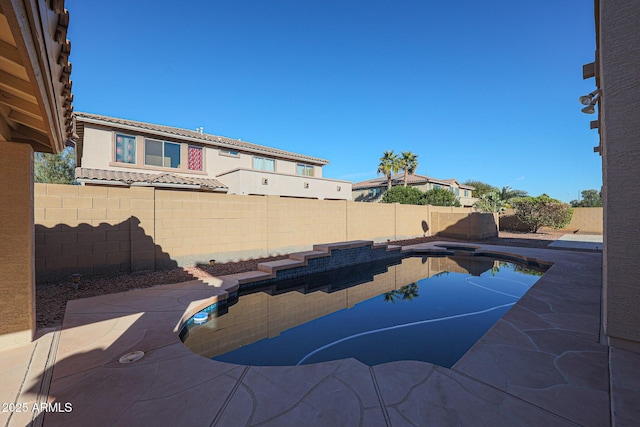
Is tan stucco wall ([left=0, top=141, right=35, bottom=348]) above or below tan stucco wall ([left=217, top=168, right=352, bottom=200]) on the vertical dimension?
below

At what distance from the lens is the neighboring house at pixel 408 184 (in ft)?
A: 112

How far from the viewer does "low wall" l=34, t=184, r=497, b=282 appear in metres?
6.41

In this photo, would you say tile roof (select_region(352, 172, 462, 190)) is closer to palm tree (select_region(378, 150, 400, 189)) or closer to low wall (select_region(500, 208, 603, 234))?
palm tree (select_region(378, 150, 400, 189))

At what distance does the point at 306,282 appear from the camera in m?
8.42

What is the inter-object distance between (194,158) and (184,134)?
1448mm

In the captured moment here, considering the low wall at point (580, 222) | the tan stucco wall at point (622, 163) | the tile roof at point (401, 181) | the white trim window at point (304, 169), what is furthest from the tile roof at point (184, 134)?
the low wall at point (580, 222)

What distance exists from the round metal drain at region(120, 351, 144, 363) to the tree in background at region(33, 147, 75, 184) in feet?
99.8

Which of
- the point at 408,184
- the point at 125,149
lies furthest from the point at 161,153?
the point at 408,184

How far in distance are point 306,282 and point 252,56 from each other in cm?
1392

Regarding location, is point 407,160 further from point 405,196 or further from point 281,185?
point 281,185

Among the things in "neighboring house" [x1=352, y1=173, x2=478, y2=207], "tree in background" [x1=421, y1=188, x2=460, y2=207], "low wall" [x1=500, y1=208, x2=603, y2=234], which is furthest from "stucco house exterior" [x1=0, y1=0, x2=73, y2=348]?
"neighboring house" [x1=352, y1=173, x2=478, y2=207]

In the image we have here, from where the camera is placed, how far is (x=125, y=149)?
13648mm

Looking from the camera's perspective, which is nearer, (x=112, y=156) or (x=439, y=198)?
(x=112, y=156)

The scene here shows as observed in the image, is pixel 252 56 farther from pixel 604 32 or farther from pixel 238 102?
→ pixel 604 32
